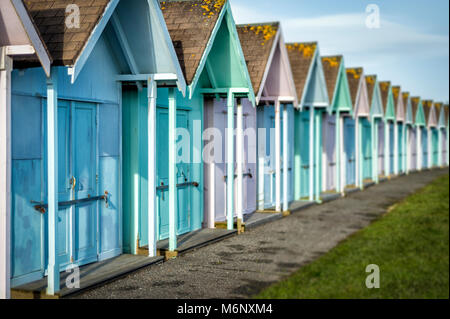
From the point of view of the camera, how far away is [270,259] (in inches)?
405

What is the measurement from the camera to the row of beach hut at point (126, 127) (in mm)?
7426

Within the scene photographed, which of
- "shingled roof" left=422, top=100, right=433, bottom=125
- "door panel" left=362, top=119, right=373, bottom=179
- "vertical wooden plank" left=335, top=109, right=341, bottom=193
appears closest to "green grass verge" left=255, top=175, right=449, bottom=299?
"vertical wooden plank" left=335, top=109, right=341, bottom=193

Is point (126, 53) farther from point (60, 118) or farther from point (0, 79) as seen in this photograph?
point (0, 79)

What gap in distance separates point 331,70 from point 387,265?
37.3 ft

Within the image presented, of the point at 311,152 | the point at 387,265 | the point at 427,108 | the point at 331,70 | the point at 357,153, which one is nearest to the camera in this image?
the point at 387,265

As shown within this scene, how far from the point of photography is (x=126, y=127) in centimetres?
1034

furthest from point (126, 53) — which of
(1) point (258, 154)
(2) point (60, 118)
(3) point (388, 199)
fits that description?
(3) point (388, 199)

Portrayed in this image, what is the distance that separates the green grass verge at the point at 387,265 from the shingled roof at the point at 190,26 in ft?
12.3

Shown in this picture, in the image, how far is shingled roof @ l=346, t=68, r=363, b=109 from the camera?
22494 mm

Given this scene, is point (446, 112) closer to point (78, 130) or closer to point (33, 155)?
point (78, 130)

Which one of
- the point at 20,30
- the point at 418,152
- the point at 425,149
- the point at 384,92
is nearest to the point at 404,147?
the point at 418,152

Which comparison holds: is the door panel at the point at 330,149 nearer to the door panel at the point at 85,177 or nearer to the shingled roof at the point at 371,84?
the shingled roof at the point at 371,84

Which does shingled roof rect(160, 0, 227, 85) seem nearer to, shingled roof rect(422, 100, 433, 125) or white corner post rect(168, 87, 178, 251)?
white corner post rect(168, 87, 178, 251)

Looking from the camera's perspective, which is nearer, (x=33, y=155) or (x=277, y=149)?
(x=33, y=155)
